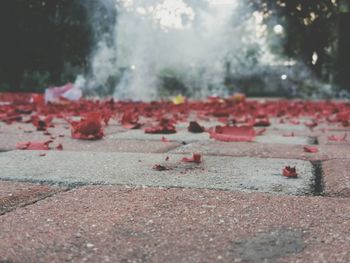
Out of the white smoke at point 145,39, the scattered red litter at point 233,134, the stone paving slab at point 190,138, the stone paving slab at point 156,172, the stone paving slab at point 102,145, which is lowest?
the stone paving slab at point 156,172

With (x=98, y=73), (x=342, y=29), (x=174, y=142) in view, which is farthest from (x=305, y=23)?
(x=174, y=142)

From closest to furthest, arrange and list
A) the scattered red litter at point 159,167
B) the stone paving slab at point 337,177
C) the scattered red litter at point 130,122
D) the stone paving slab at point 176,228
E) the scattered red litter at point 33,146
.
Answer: the stone paving slab at point 176,228
the stone paving slab at point 337,177
the scattered red litter at point 159,167
the scattered red litter at point 33,146
the scattered red litter at point 130,122

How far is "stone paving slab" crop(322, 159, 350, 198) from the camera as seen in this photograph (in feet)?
4.33

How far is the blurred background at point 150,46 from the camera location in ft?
32.2

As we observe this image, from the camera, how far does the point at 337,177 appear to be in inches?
58.1

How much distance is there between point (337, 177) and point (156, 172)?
21.4 inches

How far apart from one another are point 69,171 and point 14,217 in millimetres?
525

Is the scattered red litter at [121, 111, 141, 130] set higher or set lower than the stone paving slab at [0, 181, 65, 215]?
higher

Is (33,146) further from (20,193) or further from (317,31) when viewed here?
(317,31)

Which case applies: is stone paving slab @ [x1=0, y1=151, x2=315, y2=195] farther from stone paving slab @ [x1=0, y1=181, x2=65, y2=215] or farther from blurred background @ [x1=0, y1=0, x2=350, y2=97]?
blurred background @ [x1=0, y1=0, x2=350, y2=97]

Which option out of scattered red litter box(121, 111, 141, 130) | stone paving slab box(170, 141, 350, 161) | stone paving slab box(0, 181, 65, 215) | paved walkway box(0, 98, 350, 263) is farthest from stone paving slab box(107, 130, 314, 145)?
stone paving slab box(0, 181, 65, 215)

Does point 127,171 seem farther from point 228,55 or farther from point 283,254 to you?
point 228,55

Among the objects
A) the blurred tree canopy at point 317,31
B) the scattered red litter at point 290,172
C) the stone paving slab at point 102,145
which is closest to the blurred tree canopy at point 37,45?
the blurred tree canopy at point 317,31

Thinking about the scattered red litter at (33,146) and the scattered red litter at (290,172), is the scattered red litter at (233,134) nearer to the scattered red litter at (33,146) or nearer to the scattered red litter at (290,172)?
the scattered red litter at (33,146)
